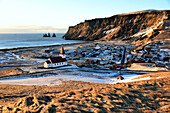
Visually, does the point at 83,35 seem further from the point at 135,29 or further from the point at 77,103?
the point at 77,103

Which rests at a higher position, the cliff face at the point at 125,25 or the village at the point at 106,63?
the cliff face at the point at 125,25

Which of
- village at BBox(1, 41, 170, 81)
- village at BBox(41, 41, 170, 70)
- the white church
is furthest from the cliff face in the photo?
the white church

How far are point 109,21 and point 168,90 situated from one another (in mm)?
124127

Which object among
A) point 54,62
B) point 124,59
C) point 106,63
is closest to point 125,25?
point 124,59

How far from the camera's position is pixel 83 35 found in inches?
5536

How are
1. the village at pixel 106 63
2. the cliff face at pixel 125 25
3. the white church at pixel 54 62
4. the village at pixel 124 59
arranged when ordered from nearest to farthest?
the village at pixel 106 63
the white church at pixel 54 62
the village at pixel 124 59
the cliff face at pixel 125 25

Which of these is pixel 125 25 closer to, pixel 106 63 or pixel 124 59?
pixel 124 59

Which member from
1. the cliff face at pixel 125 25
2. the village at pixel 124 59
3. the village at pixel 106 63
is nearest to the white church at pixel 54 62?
the village at pixel 106 63

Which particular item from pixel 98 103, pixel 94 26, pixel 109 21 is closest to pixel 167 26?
pixel 109 21

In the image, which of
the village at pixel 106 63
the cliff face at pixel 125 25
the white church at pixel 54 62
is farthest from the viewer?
the cliff face at pixel 125 25

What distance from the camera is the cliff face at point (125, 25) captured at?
305 ft

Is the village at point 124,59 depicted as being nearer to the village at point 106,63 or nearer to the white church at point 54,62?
the village at point 106,63

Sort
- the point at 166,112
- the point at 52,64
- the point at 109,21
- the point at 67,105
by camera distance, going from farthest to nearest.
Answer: the point at 109,21 → the point at 52,64 → the point at 67,105 → the point at 166,112

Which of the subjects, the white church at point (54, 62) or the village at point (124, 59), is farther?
the village at point (124, 59)
